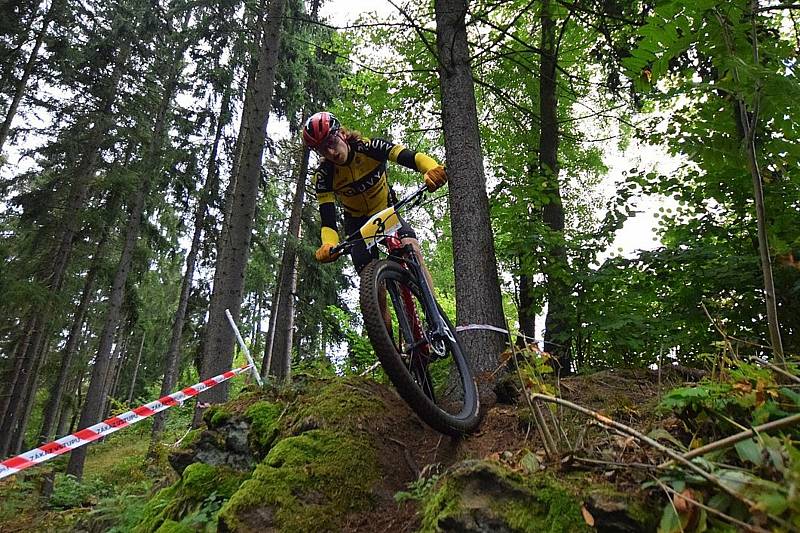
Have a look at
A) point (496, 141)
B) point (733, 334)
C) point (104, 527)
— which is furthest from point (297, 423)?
point (496, 141)

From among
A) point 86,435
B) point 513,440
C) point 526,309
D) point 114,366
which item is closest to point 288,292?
point 86,435

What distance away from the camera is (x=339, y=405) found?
301cm

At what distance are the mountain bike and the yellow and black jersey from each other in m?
0.41

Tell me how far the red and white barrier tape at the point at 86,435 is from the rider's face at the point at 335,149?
3.08 metres

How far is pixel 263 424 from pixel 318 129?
2201 millimetres

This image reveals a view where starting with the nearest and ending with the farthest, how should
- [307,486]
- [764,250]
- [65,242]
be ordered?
[764,250] < [307,486] < [65,242]

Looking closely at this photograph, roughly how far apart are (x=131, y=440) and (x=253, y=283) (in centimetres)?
1395

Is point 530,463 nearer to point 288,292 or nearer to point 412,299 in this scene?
point 412,299

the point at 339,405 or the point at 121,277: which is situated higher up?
the point at 121,277

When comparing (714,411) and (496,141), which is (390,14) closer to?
(496,141)

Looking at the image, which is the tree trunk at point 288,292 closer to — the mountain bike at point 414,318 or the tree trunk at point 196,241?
the tree trunk at point 196,241

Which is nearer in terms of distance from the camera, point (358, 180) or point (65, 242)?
point (358, 180)

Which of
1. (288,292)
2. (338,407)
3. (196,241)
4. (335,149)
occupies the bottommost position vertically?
(338,407)

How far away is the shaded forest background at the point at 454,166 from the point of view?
10.6ft
